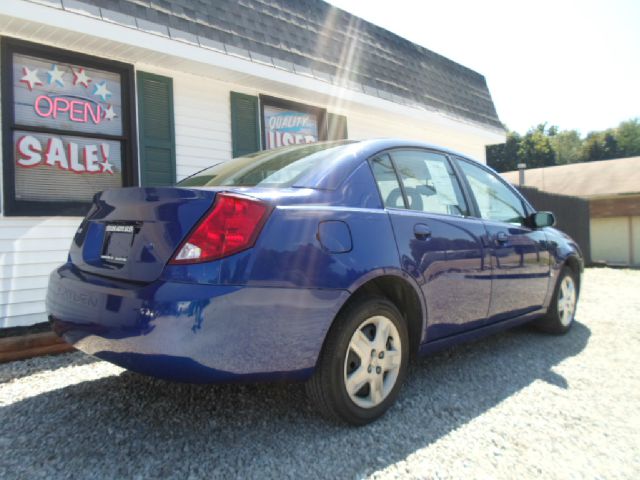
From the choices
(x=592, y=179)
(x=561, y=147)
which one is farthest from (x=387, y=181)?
(x=561, y=147)

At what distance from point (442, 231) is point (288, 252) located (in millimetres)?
1202

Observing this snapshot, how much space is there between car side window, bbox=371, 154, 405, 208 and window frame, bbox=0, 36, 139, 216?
345 cm

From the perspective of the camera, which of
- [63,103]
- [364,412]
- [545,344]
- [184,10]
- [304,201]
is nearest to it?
[304,201]

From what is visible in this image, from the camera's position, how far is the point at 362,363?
2.42m

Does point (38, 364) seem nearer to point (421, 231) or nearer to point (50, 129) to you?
point (50, 129)

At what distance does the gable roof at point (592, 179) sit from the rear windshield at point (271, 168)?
71.1 ft

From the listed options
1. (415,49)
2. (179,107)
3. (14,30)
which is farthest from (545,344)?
(415,49)

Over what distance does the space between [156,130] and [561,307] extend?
15.6 ft

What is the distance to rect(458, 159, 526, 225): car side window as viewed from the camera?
3.50 m

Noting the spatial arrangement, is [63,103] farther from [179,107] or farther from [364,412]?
[364,412]

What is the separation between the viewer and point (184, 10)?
17.2ft

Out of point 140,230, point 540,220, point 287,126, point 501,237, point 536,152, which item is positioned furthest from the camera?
point 536,152

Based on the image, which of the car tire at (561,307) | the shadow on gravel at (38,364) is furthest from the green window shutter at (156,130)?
the car tire at (561,307)

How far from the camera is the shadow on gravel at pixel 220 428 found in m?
2.07
